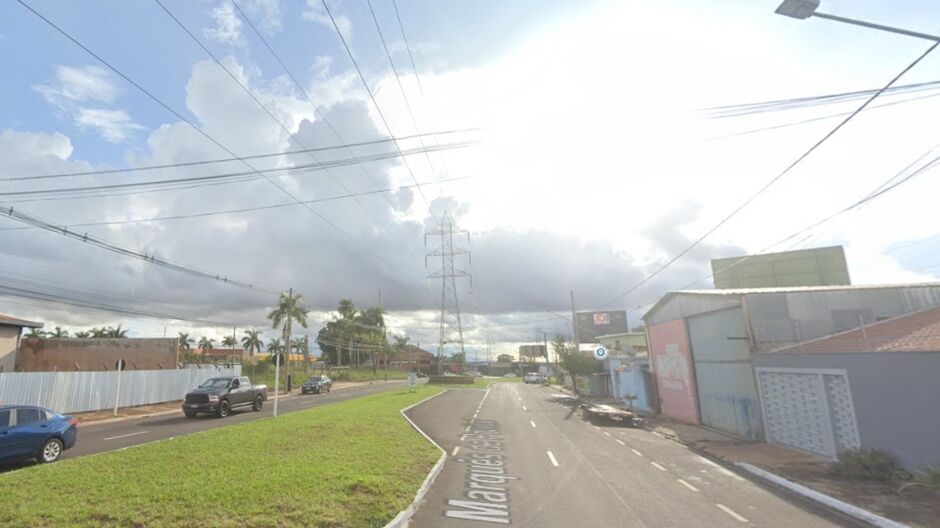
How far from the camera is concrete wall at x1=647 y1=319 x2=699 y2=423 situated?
935 inches

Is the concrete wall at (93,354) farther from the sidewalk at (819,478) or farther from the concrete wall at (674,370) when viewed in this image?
the sidewalk at (819,478)

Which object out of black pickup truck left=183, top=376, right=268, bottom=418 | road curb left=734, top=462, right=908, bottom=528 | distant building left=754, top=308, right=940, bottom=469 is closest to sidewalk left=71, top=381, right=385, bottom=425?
black pickup truck left=183, top=376, right=268, bottom=418

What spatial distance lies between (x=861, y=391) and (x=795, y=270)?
28984mm

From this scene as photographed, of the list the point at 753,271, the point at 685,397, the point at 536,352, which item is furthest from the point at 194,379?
the point at 536,352

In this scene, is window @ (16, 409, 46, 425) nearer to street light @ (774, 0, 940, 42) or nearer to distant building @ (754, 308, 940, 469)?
street light @ (774, 0, 940, 42)

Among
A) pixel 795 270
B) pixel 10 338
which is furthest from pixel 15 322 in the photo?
pixel 795 270

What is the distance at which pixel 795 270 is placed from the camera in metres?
37.0

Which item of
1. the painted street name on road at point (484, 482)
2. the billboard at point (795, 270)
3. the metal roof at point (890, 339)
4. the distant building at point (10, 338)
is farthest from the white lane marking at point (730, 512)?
the distant building at point (10, 338)

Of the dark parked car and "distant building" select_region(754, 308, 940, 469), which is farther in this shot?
the dark parked car

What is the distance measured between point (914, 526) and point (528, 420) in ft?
55.8

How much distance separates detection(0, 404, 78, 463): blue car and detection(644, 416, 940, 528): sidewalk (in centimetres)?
1871

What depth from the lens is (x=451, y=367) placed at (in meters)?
102

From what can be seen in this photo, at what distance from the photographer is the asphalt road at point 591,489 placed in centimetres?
796

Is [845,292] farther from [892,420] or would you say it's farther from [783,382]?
[892,420]
